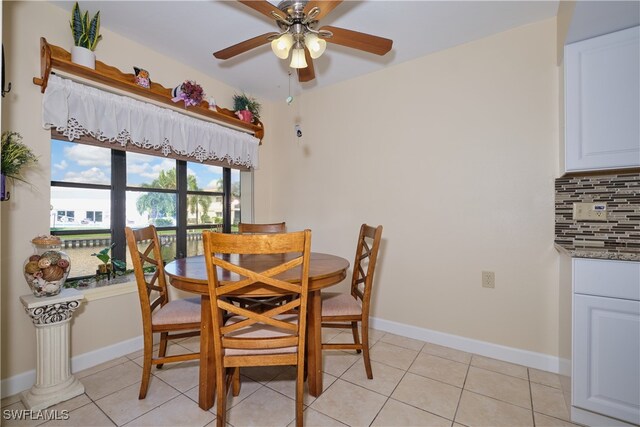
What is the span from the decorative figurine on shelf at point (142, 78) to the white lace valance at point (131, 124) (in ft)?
0.45

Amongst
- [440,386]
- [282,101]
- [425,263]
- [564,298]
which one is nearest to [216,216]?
[282,101]

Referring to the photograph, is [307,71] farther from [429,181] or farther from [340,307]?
[340,307]

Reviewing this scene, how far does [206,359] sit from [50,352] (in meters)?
0.91

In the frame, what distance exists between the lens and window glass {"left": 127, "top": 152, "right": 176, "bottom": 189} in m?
2.43

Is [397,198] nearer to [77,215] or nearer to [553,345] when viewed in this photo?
[553,345]

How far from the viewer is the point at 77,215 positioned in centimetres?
214

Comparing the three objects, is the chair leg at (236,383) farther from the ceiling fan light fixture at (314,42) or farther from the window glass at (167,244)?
the ceiling fan light fixture at (314,42)

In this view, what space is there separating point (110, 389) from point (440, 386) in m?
2.03

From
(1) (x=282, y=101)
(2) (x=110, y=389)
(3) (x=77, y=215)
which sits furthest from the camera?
(1) (x=282, y=101)

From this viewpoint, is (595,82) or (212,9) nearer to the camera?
(595,82)

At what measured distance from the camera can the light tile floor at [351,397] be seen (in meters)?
1.51

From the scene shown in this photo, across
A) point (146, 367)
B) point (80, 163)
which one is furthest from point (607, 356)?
point (80, 163)

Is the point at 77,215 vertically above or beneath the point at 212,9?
beneath

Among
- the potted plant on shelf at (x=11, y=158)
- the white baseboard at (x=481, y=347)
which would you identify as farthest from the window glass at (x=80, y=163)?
the white baseboard at (x=481, y=347)
